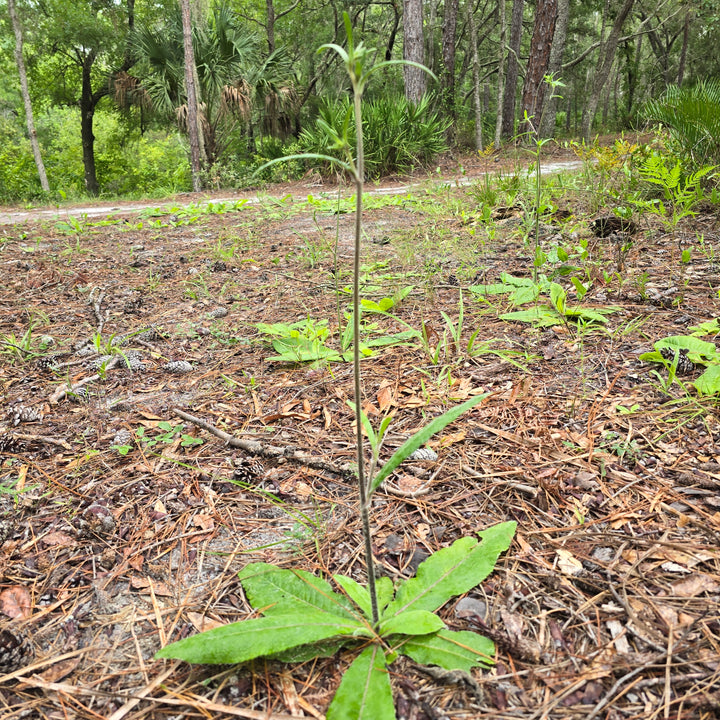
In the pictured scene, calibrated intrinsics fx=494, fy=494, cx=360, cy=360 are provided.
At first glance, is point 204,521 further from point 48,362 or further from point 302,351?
point 48,362

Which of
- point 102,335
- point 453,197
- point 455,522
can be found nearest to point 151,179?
point 453,197

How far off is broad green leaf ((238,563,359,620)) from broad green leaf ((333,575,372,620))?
2cm

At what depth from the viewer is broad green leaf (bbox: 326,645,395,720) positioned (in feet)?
2.48

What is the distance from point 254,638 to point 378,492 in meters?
0.53

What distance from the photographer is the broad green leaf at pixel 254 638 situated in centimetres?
82

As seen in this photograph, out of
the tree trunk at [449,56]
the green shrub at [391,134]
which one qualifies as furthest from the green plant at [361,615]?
the tree trunk at [449,56]

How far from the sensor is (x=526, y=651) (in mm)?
855

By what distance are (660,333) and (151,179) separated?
2434 centimetres

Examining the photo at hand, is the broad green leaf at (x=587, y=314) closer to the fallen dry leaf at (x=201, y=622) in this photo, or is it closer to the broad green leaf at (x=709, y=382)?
the broad green leaf at (x=709, y=382)

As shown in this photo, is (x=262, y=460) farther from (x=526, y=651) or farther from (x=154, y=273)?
(x=154, y=273)

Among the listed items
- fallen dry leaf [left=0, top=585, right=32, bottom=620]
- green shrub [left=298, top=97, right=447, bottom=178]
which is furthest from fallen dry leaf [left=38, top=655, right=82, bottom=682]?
green shrub [left=298, top=97, right=447, bottom=178]

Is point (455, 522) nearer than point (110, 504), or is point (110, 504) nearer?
point (455, 522)

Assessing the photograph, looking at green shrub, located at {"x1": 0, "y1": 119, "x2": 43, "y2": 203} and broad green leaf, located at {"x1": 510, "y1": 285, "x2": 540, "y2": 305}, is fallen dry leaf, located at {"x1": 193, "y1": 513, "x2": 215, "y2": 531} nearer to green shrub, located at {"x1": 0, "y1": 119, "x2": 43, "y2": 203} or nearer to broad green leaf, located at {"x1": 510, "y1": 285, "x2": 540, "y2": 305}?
broad green leaf, located at {"x1": 510, "y1": 285, "x2": 540, "y2": 305}

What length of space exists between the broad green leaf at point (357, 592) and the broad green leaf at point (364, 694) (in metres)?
0.11
